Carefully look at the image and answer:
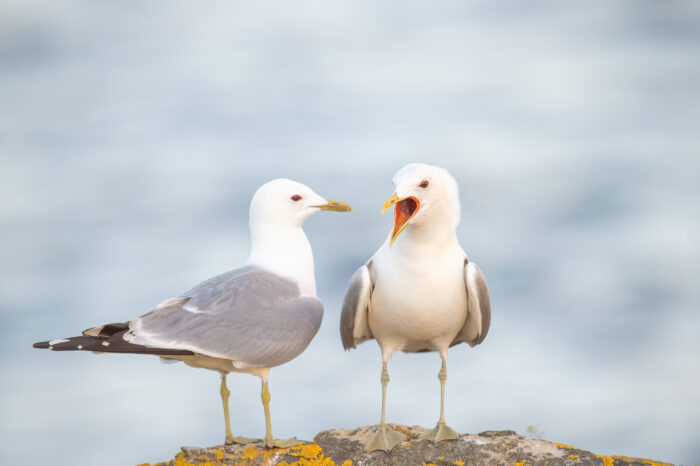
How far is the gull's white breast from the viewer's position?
1091 centimetres

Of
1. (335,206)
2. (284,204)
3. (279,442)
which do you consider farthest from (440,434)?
(284,204)

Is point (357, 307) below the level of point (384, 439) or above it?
above

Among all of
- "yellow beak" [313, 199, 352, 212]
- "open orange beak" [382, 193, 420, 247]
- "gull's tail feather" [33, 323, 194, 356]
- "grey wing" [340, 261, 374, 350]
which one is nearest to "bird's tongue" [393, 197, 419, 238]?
"open orange beak" [382, 193, 420, 247]

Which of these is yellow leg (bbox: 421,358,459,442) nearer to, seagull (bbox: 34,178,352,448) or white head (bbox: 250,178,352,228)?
seagull (bbox: 34,178,352,448)

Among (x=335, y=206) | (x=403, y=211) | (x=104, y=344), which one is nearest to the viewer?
(x=104, y=344)

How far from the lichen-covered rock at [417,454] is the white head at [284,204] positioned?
221 centimetres

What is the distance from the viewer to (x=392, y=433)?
1100 centimetres

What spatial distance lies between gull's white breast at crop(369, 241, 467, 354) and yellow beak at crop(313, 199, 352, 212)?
0.60m

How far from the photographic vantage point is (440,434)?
10961mm

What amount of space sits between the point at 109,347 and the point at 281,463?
1.93 meters

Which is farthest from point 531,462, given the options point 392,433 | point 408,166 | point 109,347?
point 109,347

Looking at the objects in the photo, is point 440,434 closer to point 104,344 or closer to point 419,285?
point 419,285

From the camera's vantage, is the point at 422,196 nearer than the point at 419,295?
Yes

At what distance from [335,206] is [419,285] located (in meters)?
1.17
